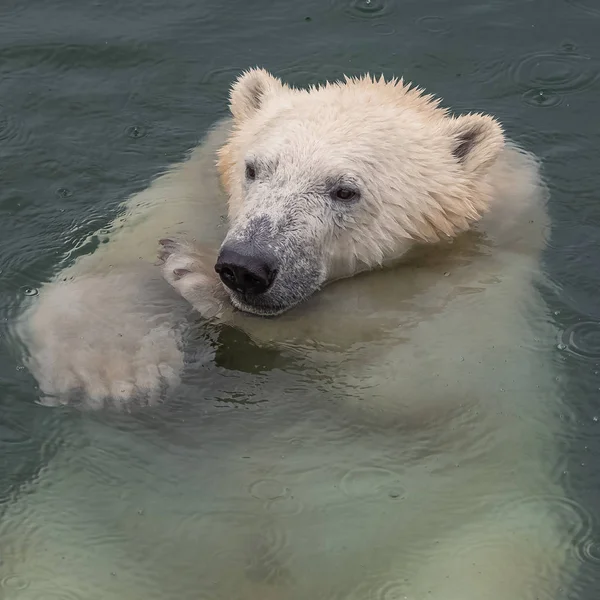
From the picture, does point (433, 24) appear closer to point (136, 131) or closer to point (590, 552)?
point (136, 131)

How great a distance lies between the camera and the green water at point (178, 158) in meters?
4.46

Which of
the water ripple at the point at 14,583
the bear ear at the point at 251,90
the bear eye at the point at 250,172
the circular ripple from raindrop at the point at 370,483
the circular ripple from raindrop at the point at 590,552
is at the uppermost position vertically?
the bear ear at the point at 251,90

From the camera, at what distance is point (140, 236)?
226 inches

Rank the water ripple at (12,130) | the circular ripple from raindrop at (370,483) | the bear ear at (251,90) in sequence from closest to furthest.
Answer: the circular ripple from raindrop at (370,483) → the bear ear at (251,90) → the water ripple at (12,130)

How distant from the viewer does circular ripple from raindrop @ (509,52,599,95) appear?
7.63 metres

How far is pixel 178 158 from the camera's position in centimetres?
706

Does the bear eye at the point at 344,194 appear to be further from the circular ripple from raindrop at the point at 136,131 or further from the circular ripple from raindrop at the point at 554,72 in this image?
the circular ripple from raindrop at the point at 554,72

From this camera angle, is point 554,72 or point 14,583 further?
point 554,72

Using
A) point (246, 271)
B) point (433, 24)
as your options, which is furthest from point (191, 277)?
point (433, 24)

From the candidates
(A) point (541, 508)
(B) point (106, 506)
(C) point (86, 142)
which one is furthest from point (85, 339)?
(C) point (86, 142)

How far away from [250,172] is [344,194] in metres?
0.52

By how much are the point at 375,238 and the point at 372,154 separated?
17.4 inches

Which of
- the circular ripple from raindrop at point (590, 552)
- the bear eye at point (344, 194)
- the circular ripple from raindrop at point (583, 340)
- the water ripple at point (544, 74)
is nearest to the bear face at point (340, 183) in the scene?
the bear eye at point (344, 194)

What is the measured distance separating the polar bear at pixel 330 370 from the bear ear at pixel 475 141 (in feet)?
0.04
